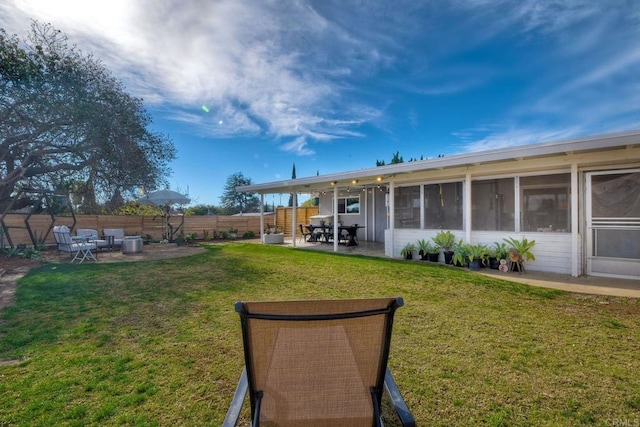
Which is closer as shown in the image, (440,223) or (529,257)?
(529,257)

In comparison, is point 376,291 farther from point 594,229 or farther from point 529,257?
point 594,229

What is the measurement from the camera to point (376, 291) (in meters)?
5.24

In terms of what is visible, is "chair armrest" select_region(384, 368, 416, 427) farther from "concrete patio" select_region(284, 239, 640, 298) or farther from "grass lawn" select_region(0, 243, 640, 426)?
"concrete patio" select_region(284, 239, 640, 298)

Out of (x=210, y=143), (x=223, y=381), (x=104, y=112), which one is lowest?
(x=223, y=381)

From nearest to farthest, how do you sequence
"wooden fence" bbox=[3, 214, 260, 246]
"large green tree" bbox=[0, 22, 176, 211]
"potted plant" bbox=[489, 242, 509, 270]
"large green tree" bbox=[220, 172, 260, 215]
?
"potted plant" bbox=[489, 242, 509, 270] → "large green tree" bbox=[0, 22, 176, 211] → "wooden fence" bbox=[3, 214, 260, 246] → "large green tree" bbox=[220, 172, 260, 215]

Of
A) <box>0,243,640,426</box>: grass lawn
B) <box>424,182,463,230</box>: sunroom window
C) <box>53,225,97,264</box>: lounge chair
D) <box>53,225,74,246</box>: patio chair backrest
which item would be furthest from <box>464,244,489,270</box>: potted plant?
<box>53,225,74,246</box>: patio chair backrest

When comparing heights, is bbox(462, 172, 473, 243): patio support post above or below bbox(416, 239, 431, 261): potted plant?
above

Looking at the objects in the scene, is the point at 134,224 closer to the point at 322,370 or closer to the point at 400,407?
the point at 322,370

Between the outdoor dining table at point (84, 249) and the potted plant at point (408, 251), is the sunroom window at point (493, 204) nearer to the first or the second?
the potted plant at point (408, 251)

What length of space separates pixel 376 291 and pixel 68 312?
477cm

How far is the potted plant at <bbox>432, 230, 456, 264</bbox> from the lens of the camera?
8242mm

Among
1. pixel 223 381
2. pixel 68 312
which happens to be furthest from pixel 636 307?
pixel 68 312

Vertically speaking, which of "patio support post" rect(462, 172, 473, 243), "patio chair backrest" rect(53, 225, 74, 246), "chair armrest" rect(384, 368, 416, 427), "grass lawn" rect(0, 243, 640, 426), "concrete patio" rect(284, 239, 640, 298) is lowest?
"grass lawn" rect(0, 243, 640, 426)

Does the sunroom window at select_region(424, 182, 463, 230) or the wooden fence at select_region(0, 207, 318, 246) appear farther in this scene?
the wooden fence at select_region(0, 207, 318, 246)
